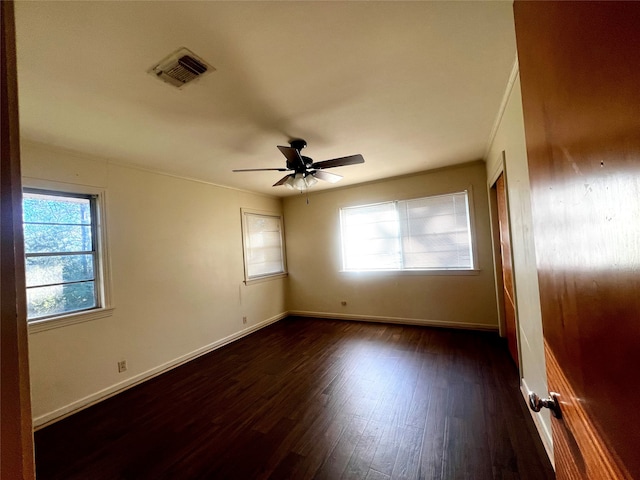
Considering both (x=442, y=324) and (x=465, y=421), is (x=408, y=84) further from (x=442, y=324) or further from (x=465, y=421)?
(x=442, y=324)

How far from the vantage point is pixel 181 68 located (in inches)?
58.8

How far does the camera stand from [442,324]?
3975 mm

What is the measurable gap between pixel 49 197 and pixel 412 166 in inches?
163

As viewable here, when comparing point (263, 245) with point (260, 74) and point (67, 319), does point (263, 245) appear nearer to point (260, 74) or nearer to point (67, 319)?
point (67, 319)

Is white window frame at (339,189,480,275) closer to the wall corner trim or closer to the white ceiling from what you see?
the wall corner trim

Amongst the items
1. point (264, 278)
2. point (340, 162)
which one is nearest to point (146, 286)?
point (264, 278)

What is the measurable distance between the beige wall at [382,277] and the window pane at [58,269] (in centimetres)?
323

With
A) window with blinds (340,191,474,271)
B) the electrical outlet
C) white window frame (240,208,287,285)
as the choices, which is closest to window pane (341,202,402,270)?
window with blinds (340,191,474,271)

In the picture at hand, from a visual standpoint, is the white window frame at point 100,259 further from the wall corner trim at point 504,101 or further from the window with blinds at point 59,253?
the wall corner trim at point 504,101

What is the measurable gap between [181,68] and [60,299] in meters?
2.44

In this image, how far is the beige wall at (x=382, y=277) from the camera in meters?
3.70

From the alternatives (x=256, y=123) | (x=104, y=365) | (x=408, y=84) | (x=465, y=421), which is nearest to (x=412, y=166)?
(x=408, y=84)

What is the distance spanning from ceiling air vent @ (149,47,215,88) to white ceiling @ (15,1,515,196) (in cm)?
4

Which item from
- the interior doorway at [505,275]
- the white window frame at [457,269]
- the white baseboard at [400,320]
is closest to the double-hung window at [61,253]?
the white baseboard at [400,320]
